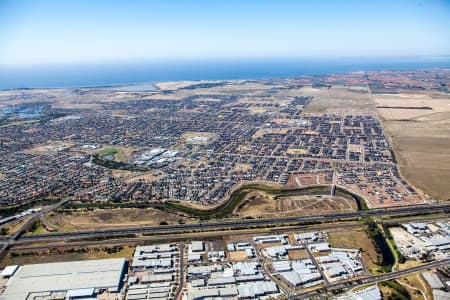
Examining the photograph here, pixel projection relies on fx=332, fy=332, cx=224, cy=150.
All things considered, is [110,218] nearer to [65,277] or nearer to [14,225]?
[14,225]

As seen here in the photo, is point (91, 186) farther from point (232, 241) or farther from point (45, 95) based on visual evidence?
point (45, 95)

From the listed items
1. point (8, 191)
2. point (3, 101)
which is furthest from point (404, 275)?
point (3, 101)

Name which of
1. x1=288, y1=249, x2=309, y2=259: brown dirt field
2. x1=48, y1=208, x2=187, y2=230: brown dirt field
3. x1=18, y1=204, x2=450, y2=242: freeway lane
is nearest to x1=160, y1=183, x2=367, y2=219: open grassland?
x1=18, y1=204, x2=450, y2=242: freeway lane

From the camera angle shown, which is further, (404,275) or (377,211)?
(377,211)

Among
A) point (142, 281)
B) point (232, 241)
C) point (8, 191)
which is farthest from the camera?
point (8, 191)

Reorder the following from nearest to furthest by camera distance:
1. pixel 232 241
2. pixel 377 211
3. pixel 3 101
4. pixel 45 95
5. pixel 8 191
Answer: pixel 232 241 → pixel 377 211 → pixel 8 191 → pixel 3 101 → pixel 45 95

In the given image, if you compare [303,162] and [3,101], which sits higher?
[3,101]
